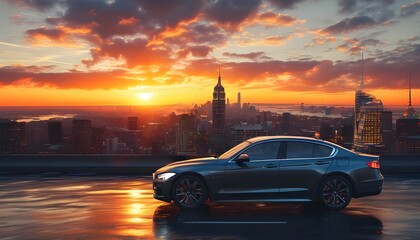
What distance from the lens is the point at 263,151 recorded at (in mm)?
9531

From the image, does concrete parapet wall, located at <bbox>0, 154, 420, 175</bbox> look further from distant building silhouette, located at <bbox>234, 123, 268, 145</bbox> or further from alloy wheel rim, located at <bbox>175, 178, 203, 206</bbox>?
alloy wheel rim, located at <bbox>175, 178, 203, 206</bbox>

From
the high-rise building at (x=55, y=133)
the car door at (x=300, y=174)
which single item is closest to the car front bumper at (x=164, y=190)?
the car door at (x=300, y=174)

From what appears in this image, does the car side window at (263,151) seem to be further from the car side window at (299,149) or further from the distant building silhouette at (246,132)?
the distant building silhouette at (246,132)

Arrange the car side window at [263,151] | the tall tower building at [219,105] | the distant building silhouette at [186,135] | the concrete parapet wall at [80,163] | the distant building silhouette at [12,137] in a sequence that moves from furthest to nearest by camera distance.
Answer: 1. the tall tower building at [219,105]
2. the distant building silhouette at [12,137]
3. the distant building silhouette at [186,135]
4. the concrete parapet wall at [80,163]
5. the car side window at [263,151]

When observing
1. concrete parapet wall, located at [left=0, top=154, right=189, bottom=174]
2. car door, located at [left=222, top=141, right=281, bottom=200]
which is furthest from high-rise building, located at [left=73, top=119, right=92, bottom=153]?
car door, located at [left=222, top=141, right=281, bottom=200]

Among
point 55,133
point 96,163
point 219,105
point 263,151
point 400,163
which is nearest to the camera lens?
point 263,151

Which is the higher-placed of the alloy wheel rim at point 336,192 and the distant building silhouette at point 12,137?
the distant building silhouette at point 12,137

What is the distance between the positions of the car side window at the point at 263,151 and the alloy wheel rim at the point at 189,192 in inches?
50.7

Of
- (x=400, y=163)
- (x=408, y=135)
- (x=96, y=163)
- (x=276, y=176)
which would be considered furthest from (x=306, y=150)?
(x=408, y=135)

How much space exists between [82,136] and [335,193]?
14.7 meters

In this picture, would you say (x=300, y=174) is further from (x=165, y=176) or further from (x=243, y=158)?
(x=165, y=176)

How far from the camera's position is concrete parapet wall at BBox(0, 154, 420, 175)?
17.3 meters

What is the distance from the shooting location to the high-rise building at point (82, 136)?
20.2 meters

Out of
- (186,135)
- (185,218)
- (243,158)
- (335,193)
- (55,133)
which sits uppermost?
(55,133)
